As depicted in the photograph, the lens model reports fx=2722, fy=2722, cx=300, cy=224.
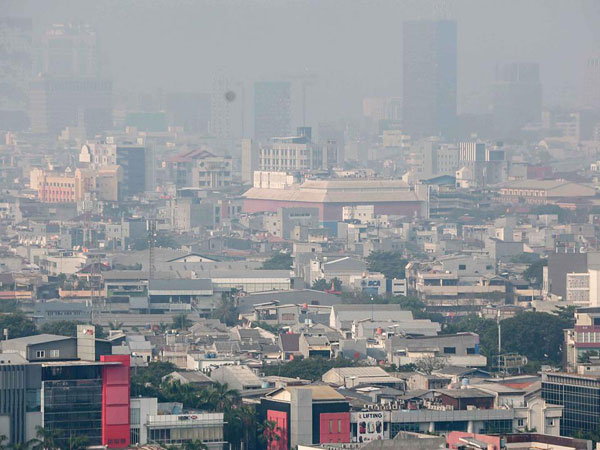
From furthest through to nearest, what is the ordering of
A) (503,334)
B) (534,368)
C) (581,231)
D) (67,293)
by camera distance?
(581,231) < (67,293) < (503,334) < (534,368)

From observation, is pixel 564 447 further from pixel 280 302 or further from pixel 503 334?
pixel 280 302

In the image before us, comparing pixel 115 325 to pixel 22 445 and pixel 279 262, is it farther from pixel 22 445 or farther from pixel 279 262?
pixel 22 445

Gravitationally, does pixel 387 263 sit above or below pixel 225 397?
above

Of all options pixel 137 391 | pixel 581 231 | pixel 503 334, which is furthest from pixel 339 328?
pixel 581 231

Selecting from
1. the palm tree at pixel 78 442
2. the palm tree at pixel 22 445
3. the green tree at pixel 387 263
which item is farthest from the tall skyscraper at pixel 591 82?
the palm tree at pixel 22 445

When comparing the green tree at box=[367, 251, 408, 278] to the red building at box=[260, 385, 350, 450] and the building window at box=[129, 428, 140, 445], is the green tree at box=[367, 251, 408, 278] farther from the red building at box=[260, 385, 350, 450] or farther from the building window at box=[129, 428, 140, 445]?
the building window at box=[129, 428, 140, 445]

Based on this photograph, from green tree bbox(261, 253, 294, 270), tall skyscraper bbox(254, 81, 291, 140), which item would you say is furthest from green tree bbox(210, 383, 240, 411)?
tall skyscraper bbox(254, 81, 291, 140)

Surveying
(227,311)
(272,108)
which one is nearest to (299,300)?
(227,311)
